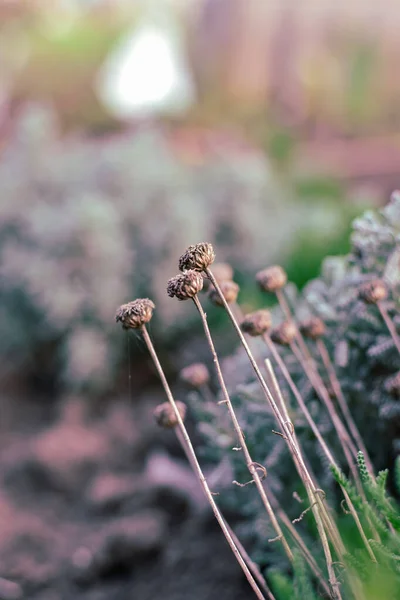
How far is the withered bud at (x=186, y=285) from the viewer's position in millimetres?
638

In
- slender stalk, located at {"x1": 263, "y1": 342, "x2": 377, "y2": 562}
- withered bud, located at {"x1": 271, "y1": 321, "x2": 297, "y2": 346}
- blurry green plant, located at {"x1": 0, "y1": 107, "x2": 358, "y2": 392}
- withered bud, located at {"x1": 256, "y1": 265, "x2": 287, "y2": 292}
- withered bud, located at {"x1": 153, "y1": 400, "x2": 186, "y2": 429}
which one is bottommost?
slender stalk, located at {"x1": 263, "y1": 342, "x2": 377, "y2": 562}

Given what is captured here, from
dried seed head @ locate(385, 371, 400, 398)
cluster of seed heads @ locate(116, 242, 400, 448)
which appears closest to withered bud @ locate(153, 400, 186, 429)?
cluster of seed heads @ locate(116, 242, 400, 448)

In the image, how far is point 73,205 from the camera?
2.29 m

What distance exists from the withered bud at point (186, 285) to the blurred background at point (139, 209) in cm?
15

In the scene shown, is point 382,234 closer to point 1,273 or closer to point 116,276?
point 116,276

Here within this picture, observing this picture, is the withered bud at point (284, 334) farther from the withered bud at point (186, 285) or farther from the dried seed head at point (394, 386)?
the withered bud at point (186, 285)

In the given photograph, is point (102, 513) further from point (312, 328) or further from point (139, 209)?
point (139, 209)

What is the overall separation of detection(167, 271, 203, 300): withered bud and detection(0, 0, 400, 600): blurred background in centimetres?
15

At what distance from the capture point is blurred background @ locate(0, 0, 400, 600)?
1.52 metres

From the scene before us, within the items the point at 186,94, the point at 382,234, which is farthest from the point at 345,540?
the point at 186,94

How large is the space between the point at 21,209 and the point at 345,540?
5.85ft

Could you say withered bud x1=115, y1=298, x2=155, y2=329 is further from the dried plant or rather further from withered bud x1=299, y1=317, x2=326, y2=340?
withered bud x1=299, y1=317, x2=326, y2=340

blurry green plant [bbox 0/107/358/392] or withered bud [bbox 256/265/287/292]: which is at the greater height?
blurry green plant [bbox 0/107/358/392]

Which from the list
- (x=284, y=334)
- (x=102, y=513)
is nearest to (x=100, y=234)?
(x=102, y=513)
